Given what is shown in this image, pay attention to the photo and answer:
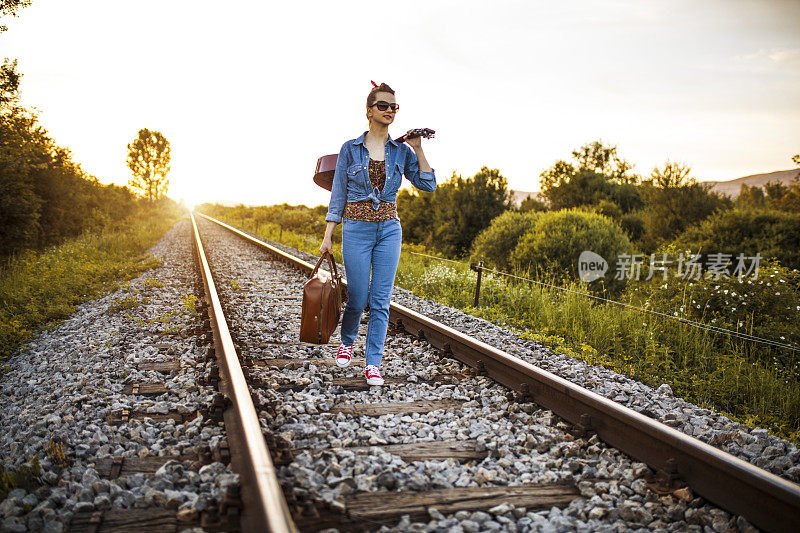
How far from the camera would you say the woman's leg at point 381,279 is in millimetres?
3551

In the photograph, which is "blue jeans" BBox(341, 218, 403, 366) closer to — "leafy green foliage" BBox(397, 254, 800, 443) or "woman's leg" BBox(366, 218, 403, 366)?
"woman's leg" BBox(366, 218, 403, 366)

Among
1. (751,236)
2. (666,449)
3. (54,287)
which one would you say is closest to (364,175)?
(666,449)

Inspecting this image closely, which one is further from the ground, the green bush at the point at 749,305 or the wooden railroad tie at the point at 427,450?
the green bush at the point at 749,305

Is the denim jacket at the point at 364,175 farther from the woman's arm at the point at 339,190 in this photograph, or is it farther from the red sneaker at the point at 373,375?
the red sneaker at the point at 373,375

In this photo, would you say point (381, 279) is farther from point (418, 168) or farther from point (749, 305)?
point (749, 305)

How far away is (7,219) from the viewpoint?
1311 centimetres

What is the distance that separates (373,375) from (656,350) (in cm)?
311

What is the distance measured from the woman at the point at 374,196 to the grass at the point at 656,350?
231cm

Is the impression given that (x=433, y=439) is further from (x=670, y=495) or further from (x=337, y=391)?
(x=670, y=495)

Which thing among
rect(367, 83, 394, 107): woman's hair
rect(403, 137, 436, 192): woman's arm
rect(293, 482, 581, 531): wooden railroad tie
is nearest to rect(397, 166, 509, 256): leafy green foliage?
rect(403, 137, 436, 192): woman's arm

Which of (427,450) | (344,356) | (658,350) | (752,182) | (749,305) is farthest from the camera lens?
(752,182)

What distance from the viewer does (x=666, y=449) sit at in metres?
2.50

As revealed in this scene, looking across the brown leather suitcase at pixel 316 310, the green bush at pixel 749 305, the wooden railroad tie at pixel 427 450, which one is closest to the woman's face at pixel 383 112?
the brown leather suitcase at pixel 316 310

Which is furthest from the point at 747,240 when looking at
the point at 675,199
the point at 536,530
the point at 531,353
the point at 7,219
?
the point at 7,219
